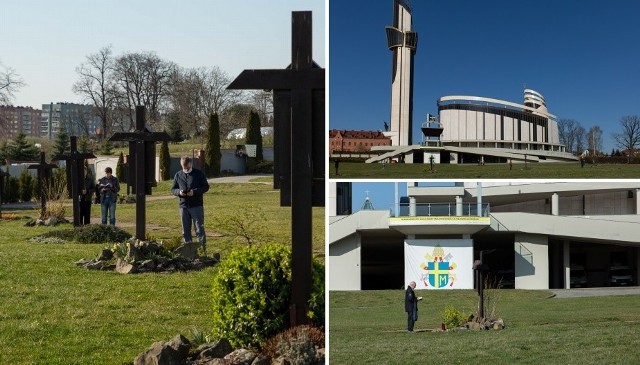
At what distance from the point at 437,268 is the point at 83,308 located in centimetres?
445

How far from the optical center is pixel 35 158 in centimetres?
3341

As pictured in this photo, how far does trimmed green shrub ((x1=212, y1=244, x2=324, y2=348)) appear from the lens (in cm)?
511

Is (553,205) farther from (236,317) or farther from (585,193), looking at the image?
(236,317)

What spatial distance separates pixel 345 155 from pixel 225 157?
85.0 ft

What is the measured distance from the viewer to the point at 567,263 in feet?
16.2

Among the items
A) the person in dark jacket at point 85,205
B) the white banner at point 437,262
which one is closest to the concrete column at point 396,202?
the white banner at point 437,262

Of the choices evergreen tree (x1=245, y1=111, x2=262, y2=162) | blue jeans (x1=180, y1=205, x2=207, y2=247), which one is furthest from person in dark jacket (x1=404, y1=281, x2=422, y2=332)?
evergreen tree (x1=245, y1=111, x2=262, y2=162)

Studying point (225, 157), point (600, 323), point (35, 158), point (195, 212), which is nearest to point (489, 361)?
point (600, 323)

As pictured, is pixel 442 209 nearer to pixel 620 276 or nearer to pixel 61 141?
pixel 620 276

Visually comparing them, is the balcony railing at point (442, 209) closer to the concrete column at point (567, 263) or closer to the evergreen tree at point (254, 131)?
the concrete column at point (567, 263)

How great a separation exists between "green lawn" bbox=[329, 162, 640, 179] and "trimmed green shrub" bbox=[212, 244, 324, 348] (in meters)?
0.87

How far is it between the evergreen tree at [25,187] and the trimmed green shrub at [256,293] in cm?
2149

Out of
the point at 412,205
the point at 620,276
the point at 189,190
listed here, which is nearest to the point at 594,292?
the point at 620,276

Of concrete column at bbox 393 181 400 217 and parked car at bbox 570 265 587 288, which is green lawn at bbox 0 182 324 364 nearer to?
concrete column at bbox 393 181 400 217
